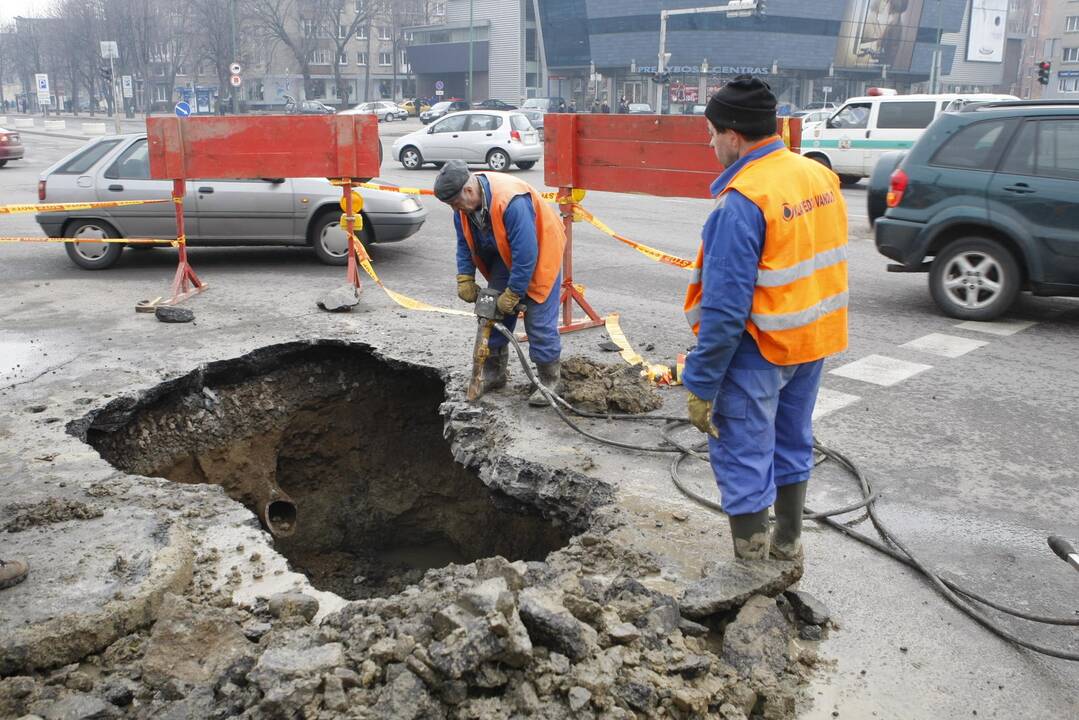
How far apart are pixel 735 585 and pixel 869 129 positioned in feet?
59.1

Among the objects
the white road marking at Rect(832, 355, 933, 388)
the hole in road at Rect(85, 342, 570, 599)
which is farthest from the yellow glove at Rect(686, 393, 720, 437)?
the white road marking at Rect(832, 355, 933, 388)

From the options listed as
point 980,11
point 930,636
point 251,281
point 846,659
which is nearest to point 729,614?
point 846,659

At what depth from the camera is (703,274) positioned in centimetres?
338

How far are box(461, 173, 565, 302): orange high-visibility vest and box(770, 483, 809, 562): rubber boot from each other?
2.31m

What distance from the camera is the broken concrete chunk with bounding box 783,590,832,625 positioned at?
138 inches

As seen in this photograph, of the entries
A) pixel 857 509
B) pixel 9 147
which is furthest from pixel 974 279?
pixel 9 147

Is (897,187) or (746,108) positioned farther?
(897,187)

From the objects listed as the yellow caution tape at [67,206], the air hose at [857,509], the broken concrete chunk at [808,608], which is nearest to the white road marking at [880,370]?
the air hose at [857,509]

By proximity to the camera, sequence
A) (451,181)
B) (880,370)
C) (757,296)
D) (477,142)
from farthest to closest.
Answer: (477,142)
(880,370)
(451,181)
(757,296)

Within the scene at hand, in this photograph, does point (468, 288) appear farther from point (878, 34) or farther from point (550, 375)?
point (878, 34)

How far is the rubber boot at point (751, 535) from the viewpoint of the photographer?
3.58 meters

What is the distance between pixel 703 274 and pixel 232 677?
6.96 feet

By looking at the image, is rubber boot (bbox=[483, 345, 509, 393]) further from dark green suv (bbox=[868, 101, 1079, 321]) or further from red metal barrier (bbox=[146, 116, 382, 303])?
dark green suv (bbox=[868, 101, 1079, 321])

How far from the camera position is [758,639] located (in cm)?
322
